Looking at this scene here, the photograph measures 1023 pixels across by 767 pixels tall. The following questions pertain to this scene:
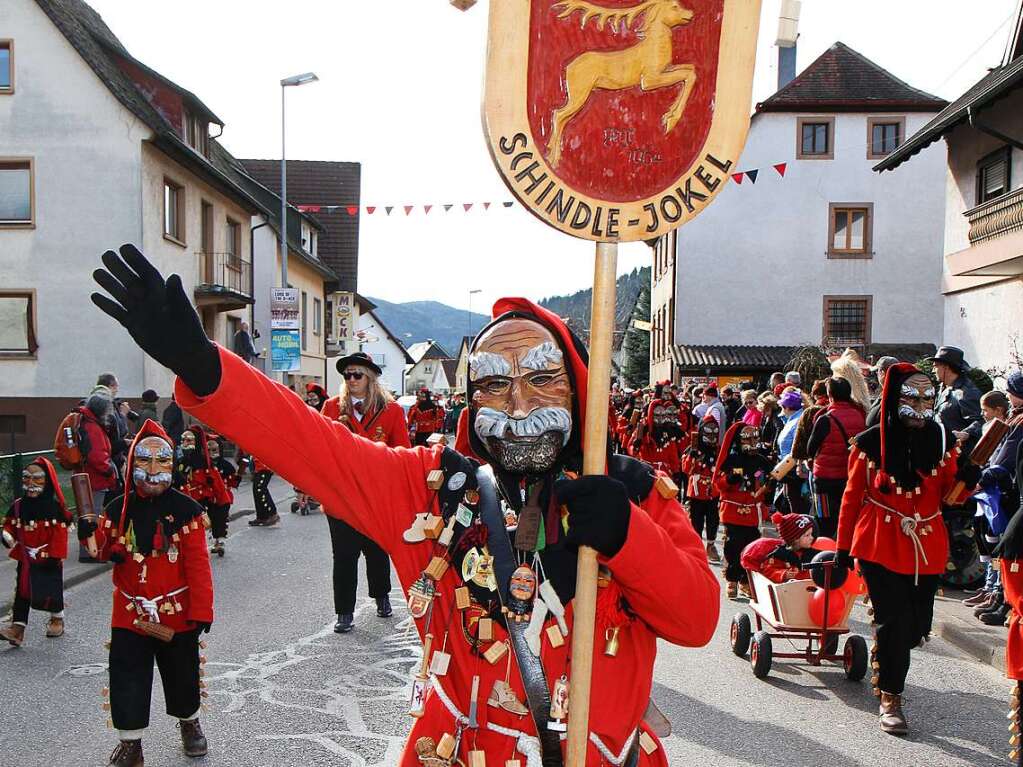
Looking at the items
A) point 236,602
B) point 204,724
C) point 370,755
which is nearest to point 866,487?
point 370,755

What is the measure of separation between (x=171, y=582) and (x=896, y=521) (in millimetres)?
4111

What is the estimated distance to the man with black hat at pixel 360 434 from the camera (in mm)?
7254

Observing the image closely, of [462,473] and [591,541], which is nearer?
[591,541]

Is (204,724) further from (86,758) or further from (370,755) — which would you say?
(370,755)

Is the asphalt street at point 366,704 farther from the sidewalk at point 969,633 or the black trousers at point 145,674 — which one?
the black trousers at point 145,674

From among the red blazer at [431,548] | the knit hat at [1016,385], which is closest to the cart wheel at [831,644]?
the knit hat at [1016,385]

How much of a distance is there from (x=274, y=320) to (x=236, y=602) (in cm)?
1407

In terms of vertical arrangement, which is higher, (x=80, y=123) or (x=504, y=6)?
(x=80, y=123)

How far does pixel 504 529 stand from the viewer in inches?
94.3

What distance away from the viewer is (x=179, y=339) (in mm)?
2068

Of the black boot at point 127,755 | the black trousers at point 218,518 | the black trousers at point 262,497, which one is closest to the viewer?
the black boot at point 127,755

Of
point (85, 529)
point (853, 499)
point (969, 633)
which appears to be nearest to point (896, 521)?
point (853, 499)

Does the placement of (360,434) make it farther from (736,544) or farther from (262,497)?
(262,497)

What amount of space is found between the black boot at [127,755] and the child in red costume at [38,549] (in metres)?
3.00
